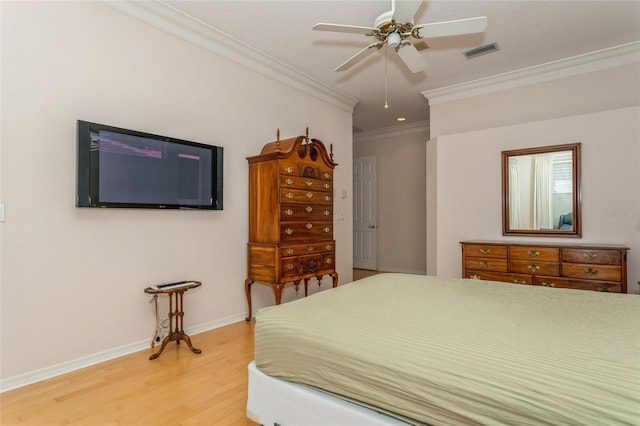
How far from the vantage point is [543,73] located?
4.06m

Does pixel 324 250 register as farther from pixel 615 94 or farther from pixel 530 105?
pixel 615 94

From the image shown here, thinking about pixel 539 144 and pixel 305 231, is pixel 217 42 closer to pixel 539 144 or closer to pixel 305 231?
pixel 305 231

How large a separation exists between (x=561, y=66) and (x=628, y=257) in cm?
222

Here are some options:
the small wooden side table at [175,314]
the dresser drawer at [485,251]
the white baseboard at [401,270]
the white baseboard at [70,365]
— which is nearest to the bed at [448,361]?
the small wooden side table at [175,314]

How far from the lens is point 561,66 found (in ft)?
12.9

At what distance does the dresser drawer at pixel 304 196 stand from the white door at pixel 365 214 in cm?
305

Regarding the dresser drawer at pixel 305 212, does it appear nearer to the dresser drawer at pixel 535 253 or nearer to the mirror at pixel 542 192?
the dresser drawer at pixel 535 253

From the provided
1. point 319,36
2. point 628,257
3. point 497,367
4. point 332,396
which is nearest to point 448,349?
point 497,367

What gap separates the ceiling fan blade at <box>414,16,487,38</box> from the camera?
7.31 feet

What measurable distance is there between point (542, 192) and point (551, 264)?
92 cm

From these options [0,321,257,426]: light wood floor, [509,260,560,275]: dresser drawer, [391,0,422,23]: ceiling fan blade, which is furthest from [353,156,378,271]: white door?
[391,0,422,23]: ceiling fan blade

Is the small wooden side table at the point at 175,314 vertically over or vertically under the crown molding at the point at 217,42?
under

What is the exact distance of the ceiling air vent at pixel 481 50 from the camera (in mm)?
3574

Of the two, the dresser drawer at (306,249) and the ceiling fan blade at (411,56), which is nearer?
the ceiling fan blade at (411,56)
